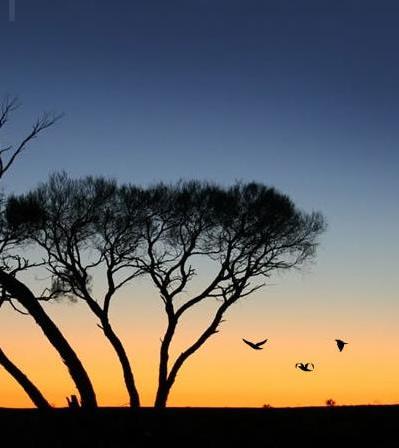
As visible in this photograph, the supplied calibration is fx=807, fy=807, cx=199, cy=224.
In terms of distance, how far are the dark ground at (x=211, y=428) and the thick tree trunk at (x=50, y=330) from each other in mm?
681

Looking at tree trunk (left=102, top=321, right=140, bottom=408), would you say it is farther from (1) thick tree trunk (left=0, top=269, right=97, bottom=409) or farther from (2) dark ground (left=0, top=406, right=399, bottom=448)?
(1) thick tree trunk (left=0, top=269, right=97, bottom=409)

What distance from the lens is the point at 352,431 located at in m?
18.3

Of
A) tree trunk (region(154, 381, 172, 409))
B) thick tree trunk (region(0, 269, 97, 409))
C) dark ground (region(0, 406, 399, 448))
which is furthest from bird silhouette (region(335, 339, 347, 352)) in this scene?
tree trunk (region(154, 381, 172, 409))

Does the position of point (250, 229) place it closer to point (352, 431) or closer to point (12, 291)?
point (352, 431)

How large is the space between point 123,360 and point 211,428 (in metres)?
10.2

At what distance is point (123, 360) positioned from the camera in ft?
97.0

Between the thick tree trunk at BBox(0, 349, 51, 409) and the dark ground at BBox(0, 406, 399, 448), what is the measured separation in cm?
26

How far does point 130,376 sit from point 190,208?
689 centimetres

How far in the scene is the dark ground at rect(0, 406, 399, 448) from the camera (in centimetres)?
1516

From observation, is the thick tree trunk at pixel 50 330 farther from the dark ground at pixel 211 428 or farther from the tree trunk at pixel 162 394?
the tree trunk at pixel 162 394

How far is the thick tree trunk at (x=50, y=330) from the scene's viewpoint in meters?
14.3

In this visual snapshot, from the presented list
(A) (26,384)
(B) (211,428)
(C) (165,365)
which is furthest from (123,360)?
(A) (26,384)

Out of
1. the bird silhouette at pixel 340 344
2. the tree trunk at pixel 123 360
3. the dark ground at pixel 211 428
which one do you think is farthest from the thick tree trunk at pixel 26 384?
the tree trunk at pixel 123 360

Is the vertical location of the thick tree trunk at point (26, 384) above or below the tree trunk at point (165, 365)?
below
